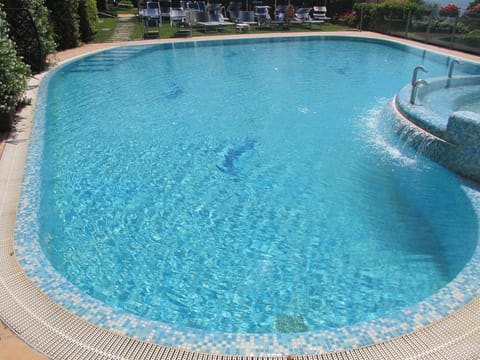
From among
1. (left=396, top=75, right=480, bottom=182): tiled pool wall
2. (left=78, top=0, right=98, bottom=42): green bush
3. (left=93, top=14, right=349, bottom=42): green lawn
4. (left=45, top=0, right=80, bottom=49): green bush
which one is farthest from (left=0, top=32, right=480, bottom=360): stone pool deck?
(left=93, top=14, right=349, bottom=42): green lawn

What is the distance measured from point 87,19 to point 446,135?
13.9 metres

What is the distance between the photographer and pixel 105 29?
18484 mm

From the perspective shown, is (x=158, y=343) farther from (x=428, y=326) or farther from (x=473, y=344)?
(x=473, y=344)

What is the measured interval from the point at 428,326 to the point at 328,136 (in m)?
4.52

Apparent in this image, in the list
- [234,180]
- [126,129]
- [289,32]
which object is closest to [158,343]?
[234,180]

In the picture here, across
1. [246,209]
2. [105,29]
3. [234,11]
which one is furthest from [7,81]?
[234,11]

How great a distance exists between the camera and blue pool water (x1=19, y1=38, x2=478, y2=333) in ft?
11.9

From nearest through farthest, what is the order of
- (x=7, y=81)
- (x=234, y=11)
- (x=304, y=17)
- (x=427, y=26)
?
(x=7, y=81) < (x=427, y=26) < (x=304, y=17) < (x=234, y=11)

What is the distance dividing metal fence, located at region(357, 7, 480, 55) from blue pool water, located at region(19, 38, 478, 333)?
21.3 ft

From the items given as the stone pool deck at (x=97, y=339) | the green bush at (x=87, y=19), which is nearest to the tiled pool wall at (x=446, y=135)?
the stone pool deck at (x=97, y=339)

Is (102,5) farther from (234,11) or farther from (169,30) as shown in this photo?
→ (169,30)

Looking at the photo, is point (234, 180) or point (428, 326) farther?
point (234, 180)

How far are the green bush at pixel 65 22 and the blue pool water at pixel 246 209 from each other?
17.7ft

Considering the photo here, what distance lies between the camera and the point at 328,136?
23.0ft
